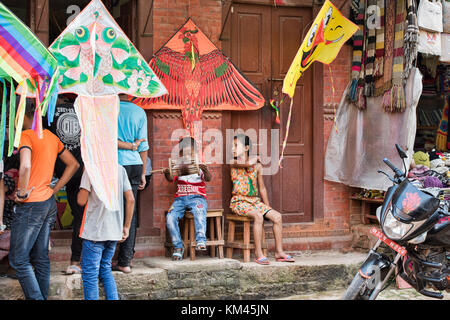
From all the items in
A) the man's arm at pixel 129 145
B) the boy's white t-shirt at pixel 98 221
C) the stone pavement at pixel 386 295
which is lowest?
the stone pavement at pixel 386 295

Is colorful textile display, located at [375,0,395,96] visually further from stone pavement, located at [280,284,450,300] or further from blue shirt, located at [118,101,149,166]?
blue shirt, located at [118,101,149,166]

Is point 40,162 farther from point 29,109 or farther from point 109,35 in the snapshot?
point 109,35

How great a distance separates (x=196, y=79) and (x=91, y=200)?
259 centimetres

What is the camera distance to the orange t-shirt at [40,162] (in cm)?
588

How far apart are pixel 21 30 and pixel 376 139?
15.6 feet

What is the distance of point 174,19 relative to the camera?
775 centimetres

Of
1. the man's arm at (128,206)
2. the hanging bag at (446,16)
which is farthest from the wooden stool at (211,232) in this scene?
the hanging bag at (446,16)

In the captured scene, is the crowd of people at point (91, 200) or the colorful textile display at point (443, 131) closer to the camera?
the crowd of people at point (91, 200)

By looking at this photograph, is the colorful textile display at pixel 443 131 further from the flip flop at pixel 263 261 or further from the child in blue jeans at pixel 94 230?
the child in blue jeans at pixel 94 230

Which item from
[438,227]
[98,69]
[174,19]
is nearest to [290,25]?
[174,19]

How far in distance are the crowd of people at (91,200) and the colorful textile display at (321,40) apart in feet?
2.63

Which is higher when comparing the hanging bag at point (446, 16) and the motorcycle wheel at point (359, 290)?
the hanging bag at point (446, 16)

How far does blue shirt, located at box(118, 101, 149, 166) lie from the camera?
6.73 meters

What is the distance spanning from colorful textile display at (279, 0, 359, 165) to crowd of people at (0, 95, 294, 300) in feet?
2.63
